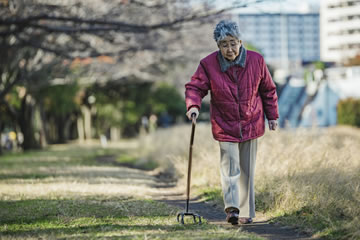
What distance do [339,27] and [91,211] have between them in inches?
→ 4542

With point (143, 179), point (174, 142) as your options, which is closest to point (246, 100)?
point (143, 179)

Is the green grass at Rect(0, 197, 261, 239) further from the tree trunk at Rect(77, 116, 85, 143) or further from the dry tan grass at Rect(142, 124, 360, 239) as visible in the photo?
the tree trunk at Rect(77, 116, 85, 143)

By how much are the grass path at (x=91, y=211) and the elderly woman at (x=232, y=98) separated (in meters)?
0.49

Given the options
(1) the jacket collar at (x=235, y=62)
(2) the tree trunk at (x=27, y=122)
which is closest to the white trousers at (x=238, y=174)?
(1) the jacket collar at (x=235, y=62)

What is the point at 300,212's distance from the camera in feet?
23.4

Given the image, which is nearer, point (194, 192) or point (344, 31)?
point (194, 192)

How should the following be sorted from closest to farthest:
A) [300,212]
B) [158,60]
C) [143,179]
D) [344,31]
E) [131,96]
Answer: [300,212] < [143,179] < [158,60] < [131,96] < [344,31]

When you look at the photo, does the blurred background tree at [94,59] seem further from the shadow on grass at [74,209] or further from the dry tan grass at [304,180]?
the shadow on grass at [74,209]

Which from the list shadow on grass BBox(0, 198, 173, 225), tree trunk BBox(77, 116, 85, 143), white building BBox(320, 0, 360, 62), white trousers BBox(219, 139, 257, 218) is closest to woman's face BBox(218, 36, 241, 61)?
white trousers BBox(219, 139, 257, 218)

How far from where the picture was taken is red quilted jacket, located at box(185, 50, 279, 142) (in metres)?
6.68

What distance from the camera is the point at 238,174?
6.75 metres

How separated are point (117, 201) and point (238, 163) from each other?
2.27m

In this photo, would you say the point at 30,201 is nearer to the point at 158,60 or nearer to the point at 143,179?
the point at 143,179

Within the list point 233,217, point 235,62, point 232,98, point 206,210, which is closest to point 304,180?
point 206,210
